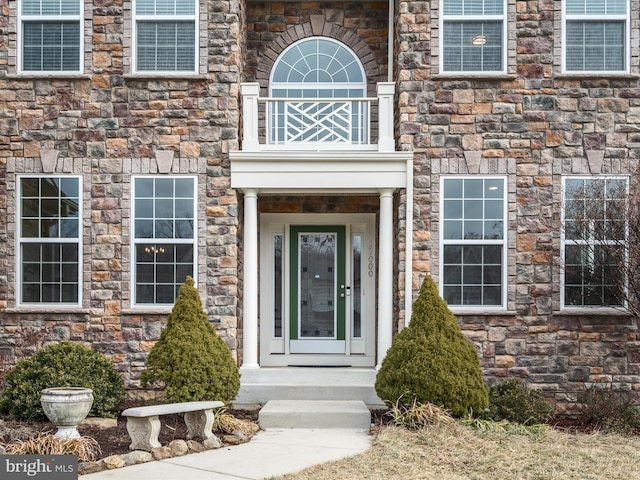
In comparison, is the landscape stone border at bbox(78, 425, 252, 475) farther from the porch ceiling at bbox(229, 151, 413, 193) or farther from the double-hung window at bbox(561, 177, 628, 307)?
the double-hung window at bbox(561, 177, 628, 307)

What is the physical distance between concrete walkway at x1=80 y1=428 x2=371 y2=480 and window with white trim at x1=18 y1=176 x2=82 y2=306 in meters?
3.94

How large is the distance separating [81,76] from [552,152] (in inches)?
265

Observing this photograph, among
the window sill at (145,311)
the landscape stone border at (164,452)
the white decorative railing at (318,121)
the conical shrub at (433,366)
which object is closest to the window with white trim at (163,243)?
the window sill at (145,311)

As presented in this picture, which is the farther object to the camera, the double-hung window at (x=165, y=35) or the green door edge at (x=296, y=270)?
the green door edge at (x=296, y=270)

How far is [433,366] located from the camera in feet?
30.0

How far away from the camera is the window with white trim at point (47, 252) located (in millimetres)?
11078

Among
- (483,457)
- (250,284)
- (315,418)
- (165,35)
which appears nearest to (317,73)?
(165,35)

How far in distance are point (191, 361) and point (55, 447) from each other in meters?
2.28

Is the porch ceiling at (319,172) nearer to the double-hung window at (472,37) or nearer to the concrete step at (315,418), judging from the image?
the double-hung window at (472,37)

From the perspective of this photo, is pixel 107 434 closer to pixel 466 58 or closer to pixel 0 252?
pixel 0 252

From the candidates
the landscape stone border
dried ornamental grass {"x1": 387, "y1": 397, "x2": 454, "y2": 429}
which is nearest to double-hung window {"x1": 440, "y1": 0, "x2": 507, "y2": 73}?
dried ornamental grass {"x1": 387, "y1": 397, "x2": 454, "y2": 429}

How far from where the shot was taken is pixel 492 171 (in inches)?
432

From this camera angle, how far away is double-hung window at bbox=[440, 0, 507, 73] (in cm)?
1107

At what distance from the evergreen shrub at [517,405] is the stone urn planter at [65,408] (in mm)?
4872
